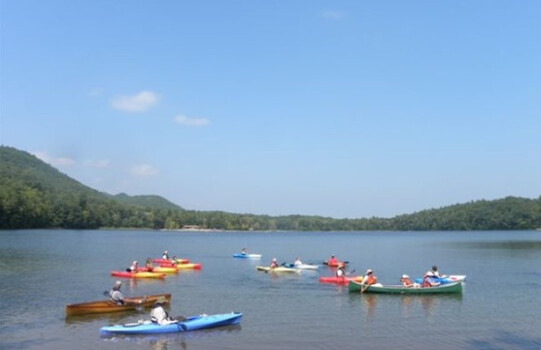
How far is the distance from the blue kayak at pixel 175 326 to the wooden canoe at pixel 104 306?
3885 millimetres

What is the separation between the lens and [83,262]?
52594 mm

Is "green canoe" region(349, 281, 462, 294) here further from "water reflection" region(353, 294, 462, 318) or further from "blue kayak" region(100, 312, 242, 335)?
"blue kayak" region(100, 312, 242, 335)

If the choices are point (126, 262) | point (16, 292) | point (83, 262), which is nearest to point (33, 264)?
point (83, 262)

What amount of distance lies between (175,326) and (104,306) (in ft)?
17.3

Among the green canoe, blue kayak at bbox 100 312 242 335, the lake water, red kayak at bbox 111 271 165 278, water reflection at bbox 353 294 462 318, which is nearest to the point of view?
the lake water

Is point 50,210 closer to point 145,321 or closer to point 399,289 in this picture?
point 399,289

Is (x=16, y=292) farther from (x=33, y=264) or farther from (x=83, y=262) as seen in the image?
(x=83, y=262)

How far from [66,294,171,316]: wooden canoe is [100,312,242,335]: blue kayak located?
389cm

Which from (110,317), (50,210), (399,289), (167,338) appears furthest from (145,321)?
(50,210)

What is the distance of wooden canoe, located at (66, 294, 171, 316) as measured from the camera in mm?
24453

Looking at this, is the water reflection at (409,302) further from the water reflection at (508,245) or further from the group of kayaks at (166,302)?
the water reflection at (508,245)

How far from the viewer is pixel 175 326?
2155 cm

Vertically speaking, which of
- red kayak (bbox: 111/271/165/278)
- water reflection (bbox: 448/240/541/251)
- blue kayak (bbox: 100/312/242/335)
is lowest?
blue kayak (bbox: 100/312/242/335)

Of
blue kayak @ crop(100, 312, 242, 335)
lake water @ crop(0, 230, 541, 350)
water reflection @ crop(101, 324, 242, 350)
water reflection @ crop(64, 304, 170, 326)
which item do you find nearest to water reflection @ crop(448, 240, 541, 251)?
lake water @ crop(0, 230, 541, 350)
